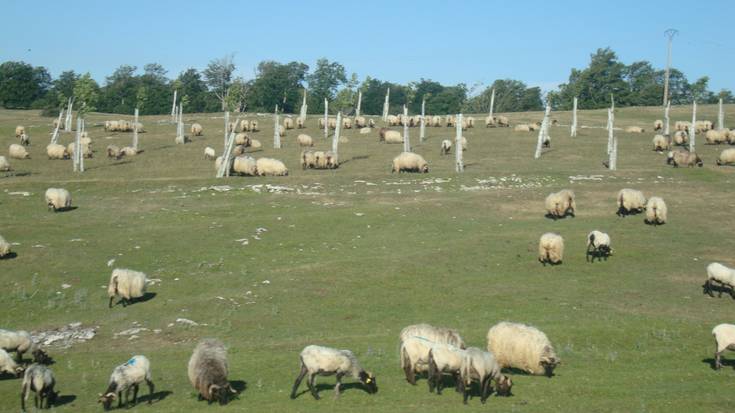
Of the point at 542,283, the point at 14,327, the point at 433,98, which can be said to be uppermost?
the point at 433,98

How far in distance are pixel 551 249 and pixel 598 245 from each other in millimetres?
2498

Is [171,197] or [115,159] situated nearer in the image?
[171,197]

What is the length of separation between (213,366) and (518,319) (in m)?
11.9

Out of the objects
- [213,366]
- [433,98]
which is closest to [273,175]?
[213,366]

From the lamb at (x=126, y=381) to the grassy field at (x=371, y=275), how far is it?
767mm

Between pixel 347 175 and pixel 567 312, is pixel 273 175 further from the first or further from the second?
pixel 567 312

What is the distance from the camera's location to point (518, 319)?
26.1 meters

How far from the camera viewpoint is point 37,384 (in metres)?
17.8

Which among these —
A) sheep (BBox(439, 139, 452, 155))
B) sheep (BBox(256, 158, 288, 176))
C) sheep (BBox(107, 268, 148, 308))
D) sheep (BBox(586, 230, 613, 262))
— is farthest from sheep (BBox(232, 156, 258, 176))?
sheep (BBox(586, 230, 613, 262))

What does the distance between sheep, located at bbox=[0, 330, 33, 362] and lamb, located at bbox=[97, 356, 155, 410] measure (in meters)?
4.94

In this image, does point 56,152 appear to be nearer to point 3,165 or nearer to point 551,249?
point 3,165

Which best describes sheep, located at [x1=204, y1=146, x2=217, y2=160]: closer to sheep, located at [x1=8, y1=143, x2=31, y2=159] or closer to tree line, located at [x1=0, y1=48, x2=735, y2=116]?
sheep, located at [x1=8, y1=143, x2=31, y2=159]

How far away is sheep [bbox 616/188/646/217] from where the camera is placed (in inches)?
1649

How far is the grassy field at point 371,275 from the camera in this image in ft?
64.5
